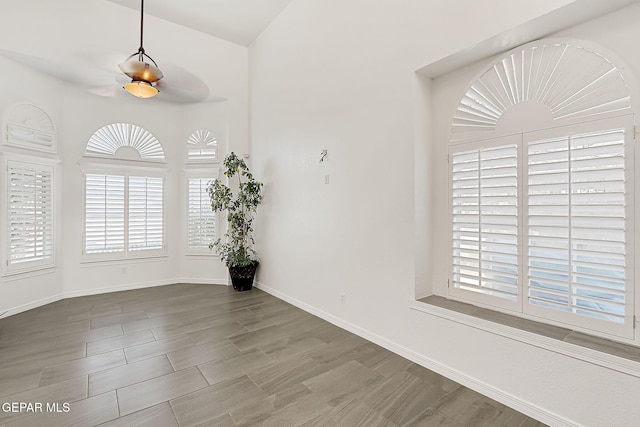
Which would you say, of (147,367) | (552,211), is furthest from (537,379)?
(147,367)

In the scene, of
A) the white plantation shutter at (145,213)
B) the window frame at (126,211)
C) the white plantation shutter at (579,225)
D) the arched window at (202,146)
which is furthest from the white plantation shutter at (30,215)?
the white plantation shutter at (579,225)

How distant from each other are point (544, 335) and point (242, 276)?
14.1 feet

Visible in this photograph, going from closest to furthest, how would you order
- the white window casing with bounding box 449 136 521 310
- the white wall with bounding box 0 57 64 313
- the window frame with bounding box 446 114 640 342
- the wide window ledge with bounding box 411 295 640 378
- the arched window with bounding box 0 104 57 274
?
the wide window ledge with bounding box 411 295 640 378
the window frame with bounding box 446 114 640 342
the white window casing with bounding box 449 136 521 310
the white wall with bounding box 0 57 64 313
the arched window with bounding box 0 104 57 274

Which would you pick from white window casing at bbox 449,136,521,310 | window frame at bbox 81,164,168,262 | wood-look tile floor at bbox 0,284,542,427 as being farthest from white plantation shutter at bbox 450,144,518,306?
window frame at bbox 81,164,168,262

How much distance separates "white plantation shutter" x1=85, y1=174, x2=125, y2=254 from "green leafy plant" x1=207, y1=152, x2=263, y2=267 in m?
1.60

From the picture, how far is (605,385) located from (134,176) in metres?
6.56

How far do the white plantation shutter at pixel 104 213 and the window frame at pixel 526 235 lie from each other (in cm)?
544

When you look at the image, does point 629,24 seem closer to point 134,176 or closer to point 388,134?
point 388,134

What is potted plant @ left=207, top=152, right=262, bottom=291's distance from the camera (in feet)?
16.9

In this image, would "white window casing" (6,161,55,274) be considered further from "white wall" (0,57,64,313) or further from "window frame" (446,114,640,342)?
"window frame" (446,114,640,342)

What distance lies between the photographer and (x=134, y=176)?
554cm

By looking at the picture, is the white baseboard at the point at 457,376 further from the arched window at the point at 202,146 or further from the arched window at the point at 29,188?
the arched window at the point at 29,188

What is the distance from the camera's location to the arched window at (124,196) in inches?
204

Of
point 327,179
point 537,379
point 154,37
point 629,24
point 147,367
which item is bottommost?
point 147,367
